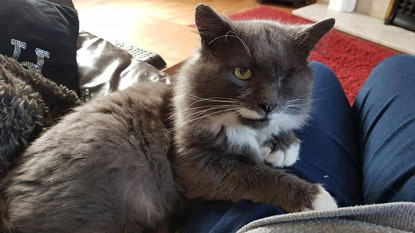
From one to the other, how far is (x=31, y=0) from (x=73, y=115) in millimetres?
570

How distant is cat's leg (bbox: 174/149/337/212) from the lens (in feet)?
2.91

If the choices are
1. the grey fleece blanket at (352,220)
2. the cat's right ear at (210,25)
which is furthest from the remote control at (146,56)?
the grey fleece blanket at (352,220)

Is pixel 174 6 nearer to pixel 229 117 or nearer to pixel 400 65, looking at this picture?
pixel 400 65

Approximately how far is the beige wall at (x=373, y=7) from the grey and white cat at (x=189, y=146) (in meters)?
3.37

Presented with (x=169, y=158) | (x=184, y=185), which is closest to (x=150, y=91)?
(x=169, y=158)

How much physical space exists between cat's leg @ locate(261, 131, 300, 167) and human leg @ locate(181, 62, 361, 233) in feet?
0.12

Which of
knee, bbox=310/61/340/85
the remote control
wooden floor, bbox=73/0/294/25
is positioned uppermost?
knee, bbox=310/61/340/85

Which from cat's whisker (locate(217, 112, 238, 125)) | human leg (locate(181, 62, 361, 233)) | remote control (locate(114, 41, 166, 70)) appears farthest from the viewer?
remote control (locate(114, 41, 166, 70))

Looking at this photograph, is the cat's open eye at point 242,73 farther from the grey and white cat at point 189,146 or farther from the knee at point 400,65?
the knee at point 400,65

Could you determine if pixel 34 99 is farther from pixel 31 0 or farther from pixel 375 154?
pixel 375 154

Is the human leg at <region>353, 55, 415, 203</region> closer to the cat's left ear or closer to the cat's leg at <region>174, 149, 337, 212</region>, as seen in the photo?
the cat's leg at <region>174, 149, 337, 212</region>

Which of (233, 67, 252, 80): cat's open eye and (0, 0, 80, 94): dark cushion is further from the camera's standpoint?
(0, 0, 80, 94): dark cushion

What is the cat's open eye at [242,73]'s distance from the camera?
0.93 meters

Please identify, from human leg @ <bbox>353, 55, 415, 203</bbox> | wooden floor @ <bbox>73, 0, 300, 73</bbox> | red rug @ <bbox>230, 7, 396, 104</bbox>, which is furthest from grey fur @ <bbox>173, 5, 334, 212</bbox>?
red rug @ <bbox>230, 7, 396, 104</bbox>
